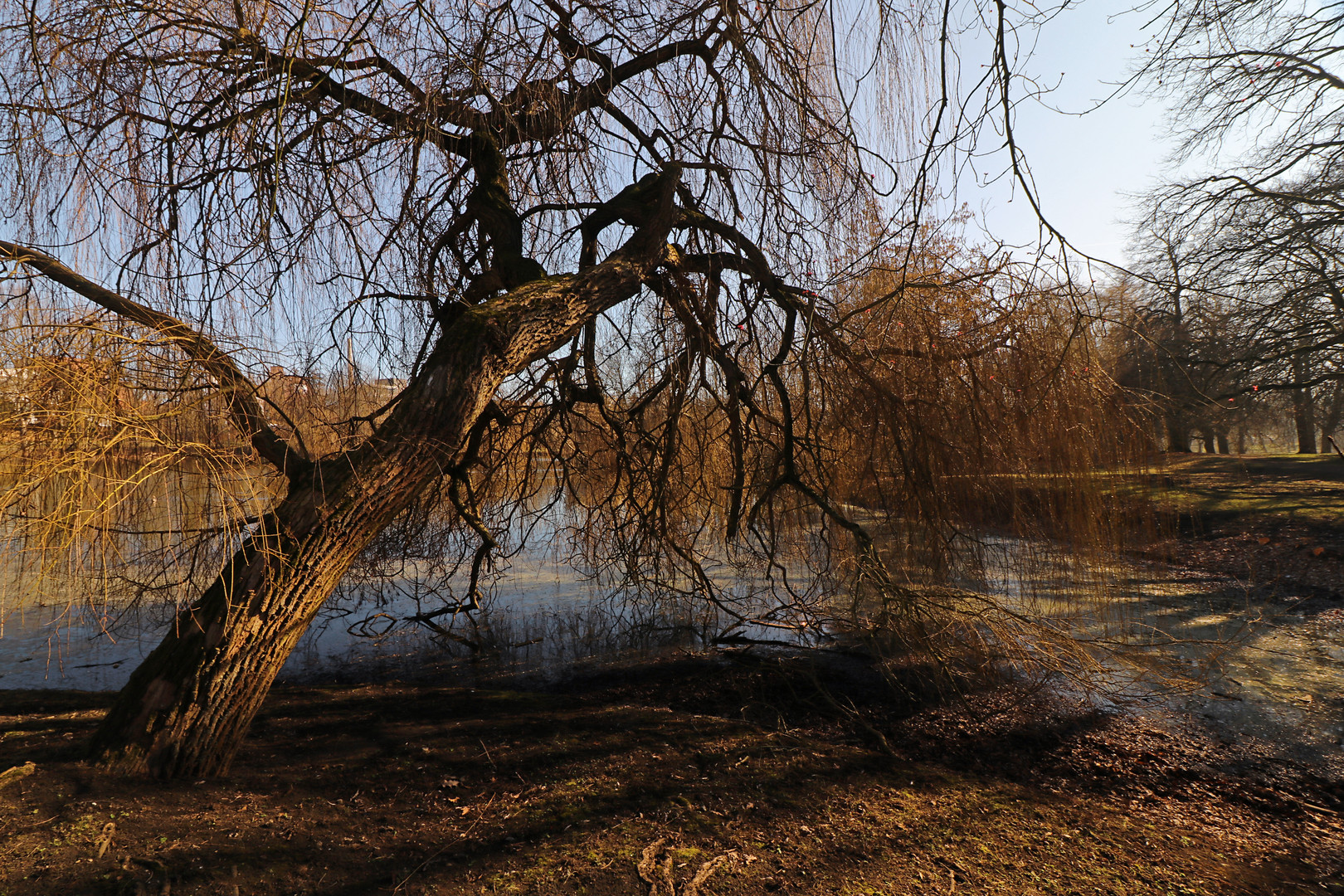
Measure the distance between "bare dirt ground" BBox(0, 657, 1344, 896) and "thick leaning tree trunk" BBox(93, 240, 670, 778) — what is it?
15 centimetres

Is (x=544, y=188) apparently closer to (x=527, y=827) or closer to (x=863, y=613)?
(x=527, y=827)

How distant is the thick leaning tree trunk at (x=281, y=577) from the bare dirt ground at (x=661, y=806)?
151mm

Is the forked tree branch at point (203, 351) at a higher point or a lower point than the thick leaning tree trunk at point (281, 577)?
higher

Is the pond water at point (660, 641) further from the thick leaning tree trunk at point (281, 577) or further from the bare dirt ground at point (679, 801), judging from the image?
the thick leaning tree trunk at point (281, 577)

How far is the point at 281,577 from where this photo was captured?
2.32 metres

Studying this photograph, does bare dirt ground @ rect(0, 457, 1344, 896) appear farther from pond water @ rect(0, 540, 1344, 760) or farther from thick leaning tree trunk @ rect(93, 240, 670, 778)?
pond water @ rect(0, 540, 1344, 760)

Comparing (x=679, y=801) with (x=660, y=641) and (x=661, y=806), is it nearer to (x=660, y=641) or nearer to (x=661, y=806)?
(x=661, y=806)

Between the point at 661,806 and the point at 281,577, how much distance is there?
155 cm

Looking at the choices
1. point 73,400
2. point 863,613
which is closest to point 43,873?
point 73,400

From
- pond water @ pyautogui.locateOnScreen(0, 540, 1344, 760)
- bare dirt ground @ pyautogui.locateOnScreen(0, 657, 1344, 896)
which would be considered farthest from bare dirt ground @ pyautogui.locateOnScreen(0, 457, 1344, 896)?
pond water @ pyautogui.locateOnScreen(0, 540, 1344, 760)

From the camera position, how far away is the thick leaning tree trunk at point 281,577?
225 cm

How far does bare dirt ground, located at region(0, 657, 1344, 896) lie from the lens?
192cm

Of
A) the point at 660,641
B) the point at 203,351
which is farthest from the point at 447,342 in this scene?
the point at 660,641

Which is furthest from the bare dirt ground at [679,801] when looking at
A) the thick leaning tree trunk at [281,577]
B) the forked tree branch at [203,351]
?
the forked tree branch at [203,351]
